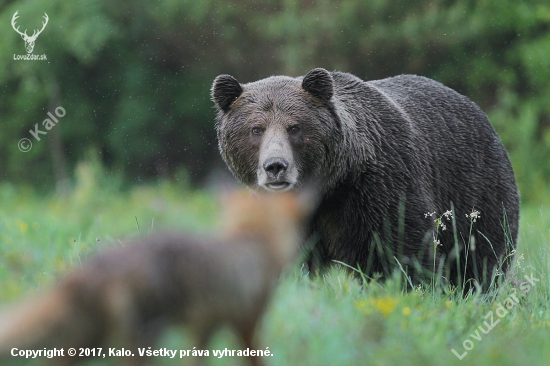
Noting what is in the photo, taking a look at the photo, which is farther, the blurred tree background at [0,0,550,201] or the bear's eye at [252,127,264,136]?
the blurred tree background at [0,0,550,201]

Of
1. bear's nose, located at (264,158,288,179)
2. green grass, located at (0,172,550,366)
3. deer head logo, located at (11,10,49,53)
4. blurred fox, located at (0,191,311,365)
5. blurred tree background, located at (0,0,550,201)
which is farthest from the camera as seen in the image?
deer head logo, located at (11,10,49,53)

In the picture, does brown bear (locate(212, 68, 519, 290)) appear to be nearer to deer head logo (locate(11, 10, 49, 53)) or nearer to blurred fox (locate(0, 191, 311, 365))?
blurred fox (locate(0, 191, 311, 365))

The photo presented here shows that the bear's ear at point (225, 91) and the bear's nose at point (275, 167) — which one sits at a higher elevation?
the bear's ear at point (225, 91)

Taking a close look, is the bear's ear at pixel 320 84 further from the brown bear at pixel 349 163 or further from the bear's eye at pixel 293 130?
the bear's eye at pixel 293 130

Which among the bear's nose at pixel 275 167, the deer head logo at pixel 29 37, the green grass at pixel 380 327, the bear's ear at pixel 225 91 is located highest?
the deer head logo at pixel 29 37

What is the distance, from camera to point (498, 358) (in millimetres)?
2830

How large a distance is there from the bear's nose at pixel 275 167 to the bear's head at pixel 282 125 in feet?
0.39

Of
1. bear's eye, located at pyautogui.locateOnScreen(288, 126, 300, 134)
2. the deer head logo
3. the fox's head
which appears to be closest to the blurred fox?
the fox's head

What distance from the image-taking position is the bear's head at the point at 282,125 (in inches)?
205

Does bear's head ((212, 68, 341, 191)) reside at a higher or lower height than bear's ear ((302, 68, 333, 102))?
lower

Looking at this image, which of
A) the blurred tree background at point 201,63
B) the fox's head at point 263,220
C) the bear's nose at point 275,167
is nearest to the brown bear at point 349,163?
the bear's nose at point 275,167

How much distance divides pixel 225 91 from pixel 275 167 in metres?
0.94

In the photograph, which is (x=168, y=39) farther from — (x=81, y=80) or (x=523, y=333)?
(x=523, y=333)

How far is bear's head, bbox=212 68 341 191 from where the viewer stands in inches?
205
